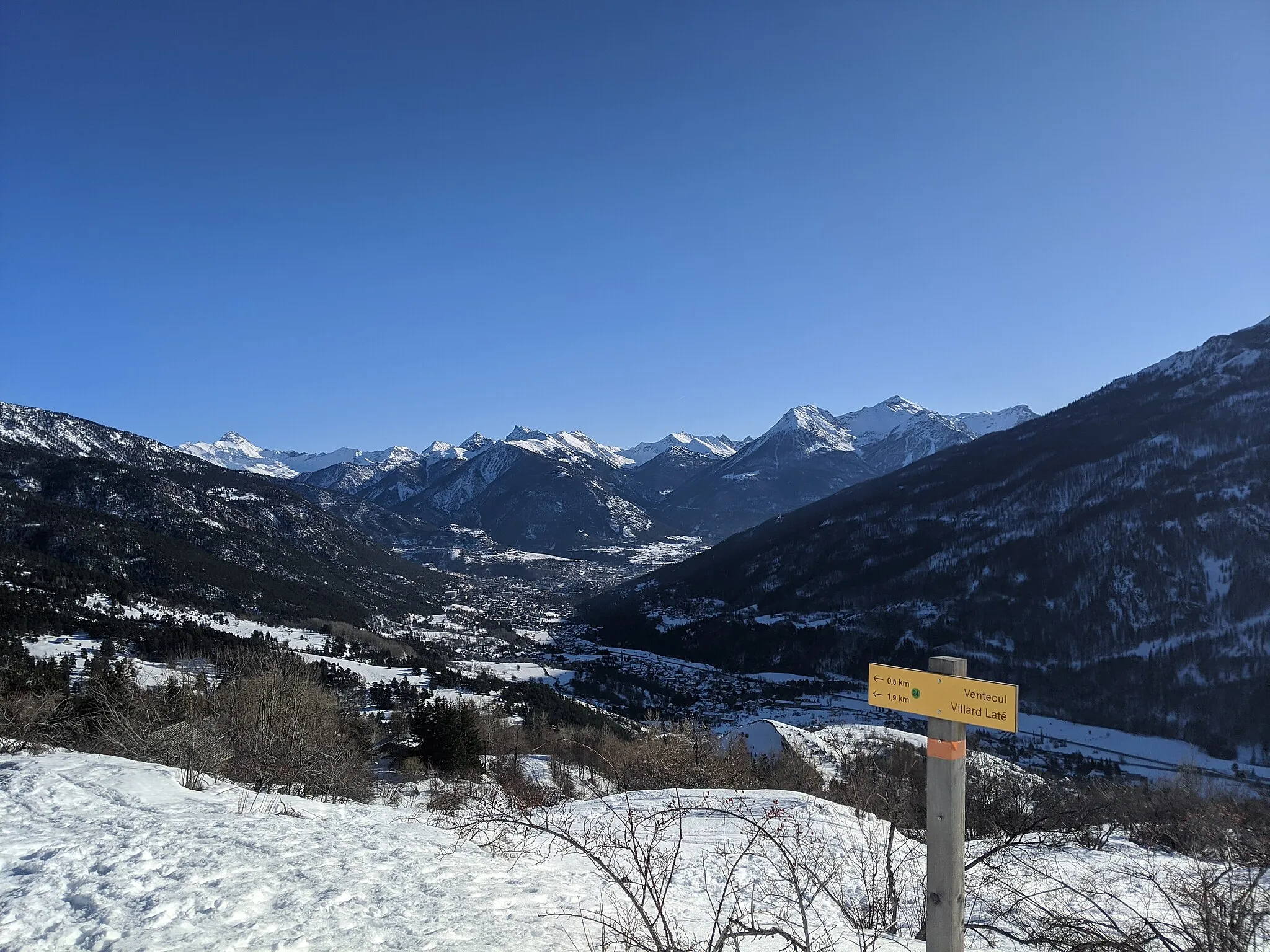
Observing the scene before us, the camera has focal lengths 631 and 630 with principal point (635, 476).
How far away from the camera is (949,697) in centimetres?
446

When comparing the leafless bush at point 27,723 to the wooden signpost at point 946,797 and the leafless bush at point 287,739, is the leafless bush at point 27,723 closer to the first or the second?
the leafless bush at point 287,739

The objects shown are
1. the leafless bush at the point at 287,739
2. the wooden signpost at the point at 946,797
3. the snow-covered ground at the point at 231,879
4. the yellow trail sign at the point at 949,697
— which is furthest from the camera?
the leafless bush at the point at 287,739

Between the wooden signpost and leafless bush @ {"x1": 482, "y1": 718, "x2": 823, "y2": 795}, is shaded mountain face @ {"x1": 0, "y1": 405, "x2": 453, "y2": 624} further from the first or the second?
the wooden signpost

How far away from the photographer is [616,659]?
17862 cm

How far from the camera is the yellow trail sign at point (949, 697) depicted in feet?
13.9

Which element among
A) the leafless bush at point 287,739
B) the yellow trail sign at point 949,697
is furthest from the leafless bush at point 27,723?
the yellow trail sign at point 949,697

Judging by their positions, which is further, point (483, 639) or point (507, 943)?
point (483, 639)

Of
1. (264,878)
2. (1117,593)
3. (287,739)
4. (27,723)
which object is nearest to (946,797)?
(264,878)

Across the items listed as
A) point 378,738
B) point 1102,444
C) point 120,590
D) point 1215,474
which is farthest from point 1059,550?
point 120,590

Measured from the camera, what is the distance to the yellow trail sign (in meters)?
4.23

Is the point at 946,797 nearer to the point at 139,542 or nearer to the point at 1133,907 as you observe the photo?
the point at 1133,907

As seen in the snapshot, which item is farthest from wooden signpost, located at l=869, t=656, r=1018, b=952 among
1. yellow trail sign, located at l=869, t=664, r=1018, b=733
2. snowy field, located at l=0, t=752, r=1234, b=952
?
snowy field, located at l=0, t=752, r=1234, b=952

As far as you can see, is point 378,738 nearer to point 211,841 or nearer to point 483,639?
point 211,841

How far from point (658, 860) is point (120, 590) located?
146 m
